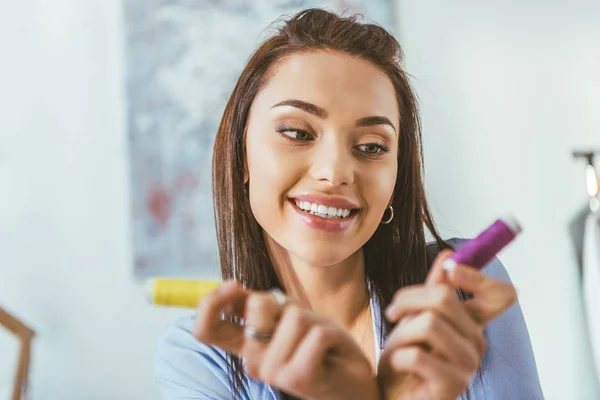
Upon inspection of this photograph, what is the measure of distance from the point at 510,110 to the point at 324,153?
16.0 inches

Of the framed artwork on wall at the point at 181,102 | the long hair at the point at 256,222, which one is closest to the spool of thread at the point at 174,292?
the long hair at the point at 256,222

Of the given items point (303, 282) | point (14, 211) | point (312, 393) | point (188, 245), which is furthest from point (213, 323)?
point (14, 211)

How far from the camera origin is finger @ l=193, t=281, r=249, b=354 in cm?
28

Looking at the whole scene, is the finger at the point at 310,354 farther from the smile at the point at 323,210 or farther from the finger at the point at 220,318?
the smile at the point at 323,210

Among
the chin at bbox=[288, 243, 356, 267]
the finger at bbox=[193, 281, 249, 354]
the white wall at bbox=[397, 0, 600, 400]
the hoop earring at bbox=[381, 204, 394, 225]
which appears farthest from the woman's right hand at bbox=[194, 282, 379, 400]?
the white wall at bbox=[397, 0, 600, 400]

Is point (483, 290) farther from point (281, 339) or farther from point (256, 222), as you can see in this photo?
point (256, 222)

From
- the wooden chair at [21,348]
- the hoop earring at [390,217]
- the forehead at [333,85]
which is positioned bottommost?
the wooden chair at [21,348]

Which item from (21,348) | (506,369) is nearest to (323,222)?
(506,369)

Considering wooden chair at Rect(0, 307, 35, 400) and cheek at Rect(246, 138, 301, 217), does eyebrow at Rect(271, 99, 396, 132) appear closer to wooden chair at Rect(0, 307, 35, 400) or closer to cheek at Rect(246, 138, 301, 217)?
cheek at Rect(246, 138, 301, 217)

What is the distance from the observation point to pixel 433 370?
0.27 m

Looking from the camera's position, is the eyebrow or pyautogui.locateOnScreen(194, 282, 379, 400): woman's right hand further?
the eyebrow

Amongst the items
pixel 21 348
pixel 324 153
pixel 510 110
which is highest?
pixel 510 110

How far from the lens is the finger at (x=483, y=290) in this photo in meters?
0.26

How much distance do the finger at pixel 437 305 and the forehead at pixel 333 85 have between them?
0.73 feet
